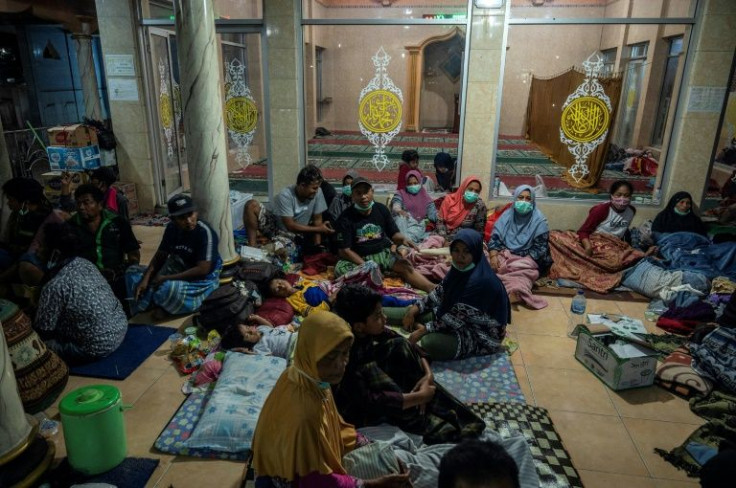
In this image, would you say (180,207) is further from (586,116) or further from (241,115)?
(586,116)

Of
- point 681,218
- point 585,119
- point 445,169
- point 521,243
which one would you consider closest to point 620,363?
point 521,243

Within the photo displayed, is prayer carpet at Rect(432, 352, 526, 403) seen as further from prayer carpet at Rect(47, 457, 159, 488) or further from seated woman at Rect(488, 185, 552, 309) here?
prayer carpet at Rect(47, 457, 159, 488)

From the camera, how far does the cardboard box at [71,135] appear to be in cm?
677

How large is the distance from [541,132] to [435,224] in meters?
2.12

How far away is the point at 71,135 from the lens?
6789 mm

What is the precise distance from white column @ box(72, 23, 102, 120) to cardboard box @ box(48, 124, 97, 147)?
1.90 m

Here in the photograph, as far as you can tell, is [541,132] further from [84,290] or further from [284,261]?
[84,290]

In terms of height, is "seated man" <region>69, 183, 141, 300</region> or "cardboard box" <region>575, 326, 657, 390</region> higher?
"seated man" <region>69, 183, 141, 300</region>

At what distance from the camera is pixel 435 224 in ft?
19.8

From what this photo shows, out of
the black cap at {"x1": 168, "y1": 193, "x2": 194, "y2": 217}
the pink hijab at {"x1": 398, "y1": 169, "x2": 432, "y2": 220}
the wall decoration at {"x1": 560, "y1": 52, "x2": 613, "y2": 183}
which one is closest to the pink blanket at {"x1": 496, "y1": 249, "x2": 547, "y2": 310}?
the pink hijab at {"x1": 398, "y1": 169, "x2": 432, "y2": 220}

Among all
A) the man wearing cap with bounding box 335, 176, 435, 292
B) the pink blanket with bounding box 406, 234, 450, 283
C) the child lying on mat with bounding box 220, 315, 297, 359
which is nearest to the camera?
the child lying on mat with bounding box 220, 315, 297, 359

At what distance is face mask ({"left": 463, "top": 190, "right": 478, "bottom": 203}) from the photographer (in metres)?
5.68

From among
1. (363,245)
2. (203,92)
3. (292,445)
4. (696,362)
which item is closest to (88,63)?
(203,92)

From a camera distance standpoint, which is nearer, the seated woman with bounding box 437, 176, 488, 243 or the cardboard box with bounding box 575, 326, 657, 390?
the cardboard box with bounding box 575, 326, 657, 390
